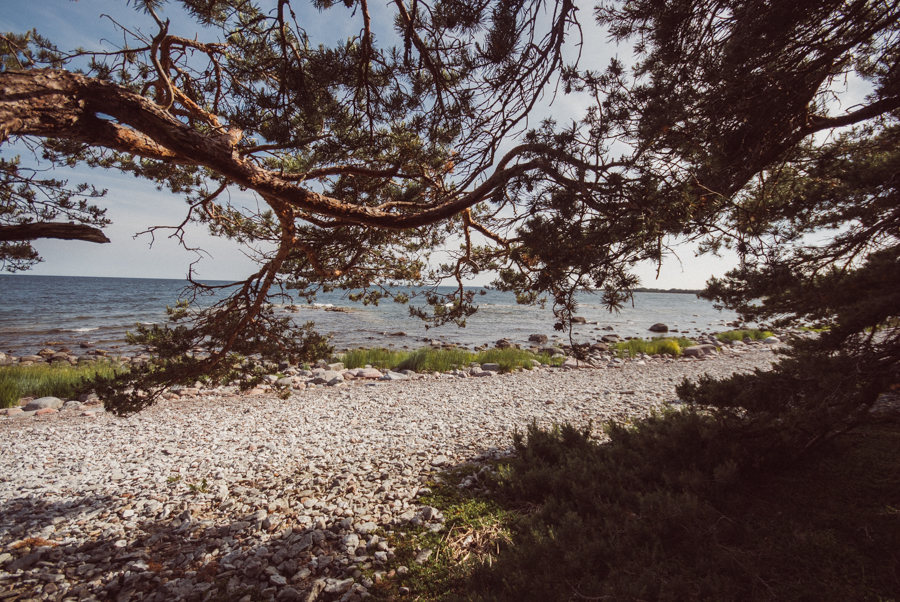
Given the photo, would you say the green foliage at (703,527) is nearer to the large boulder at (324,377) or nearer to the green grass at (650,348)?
the large boulder at (324,377)

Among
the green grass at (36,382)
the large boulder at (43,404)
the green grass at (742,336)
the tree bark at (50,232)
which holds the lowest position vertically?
the large boulder at (43,404)

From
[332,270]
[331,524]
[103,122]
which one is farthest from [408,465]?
[103,122]

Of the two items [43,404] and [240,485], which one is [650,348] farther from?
[43,404]

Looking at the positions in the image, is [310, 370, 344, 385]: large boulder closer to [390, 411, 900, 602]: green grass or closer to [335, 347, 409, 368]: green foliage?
[335, 347, 409, 368]: green foliage

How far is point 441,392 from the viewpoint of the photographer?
8438mm

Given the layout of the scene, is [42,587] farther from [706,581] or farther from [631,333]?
[631,333]

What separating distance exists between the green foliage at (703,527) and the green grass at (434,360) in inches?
308

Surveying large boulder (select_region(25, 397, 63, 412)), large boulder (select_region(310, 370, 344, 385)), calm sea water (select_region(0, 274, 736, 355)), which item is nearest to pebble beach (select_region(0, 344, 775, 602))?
large boulder (select_region(25, 397, 63, 412))

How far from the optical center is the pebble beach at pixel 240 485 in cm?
268

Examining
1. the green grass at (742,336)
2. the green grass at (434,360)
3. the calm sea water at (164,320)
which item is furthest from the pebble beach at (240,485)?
the green grass at (742,336)

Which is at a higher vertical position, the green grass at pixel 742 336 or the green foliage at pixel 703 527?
the green grass at pixel 742 336

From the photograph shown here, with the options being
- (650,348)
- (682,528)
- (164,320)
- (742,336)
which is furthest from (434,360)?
(164,320)

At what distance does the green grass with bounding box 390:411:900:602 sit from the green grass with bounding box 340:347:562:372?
7.76 metres

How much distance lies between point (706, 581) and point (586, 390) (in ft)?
22.3
